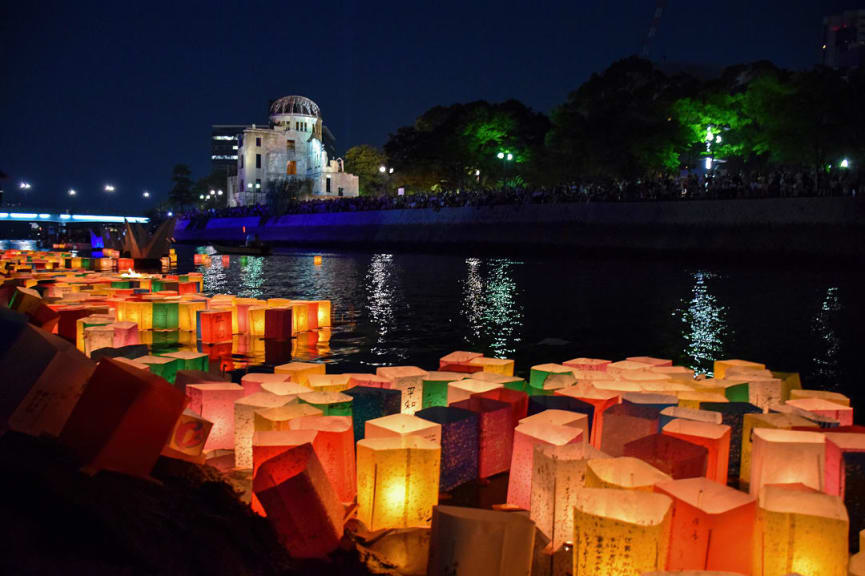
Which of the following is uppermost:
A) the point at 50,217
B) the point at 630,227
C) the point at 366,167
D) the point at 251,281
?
the point at 366,167

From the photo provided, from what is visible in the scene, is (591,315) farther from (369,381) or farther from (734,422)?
(369,381)

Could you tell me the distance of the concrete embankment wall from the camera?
24250 mm

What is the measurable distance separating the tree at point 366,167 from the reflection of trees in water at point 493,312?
69.6m

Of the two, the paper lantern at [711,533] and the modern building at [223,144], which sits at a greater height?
the modern building at [223,144]

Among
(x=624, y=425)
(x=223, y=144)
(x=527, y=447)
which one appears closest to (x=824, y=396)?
(x=624, y=425)

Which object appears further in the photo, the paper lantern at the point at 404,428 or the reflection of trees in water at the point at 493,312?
the reflection of trees in water at the point at 493,312

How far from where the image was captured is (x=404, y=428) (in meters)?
3.60

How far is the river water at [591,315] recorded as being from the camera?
29.5ft

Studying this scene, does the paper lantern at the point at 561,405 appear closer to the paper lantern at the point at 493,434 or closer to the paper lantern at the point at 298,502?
the paper lantern at the point at 493,434

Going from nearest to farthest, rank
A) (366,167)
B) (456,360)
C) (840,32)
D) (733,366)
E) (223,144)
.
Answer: (733,366)
(456,360)
(366,167)
(840,32)
(223,144)

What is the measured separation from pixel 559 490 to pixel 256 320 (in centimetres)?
718

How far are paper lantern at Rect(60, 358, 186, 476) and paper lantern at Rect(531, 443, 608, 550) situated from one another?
5.85 feet

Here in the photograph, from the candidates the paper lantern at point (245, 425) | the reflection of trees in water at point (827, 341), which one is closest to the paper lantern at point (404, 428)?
the paper lantern at point (245, 425)

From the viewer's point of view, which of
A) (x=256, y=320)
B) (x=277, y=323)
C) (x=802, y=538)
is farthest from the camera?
(x=256, y=320)
